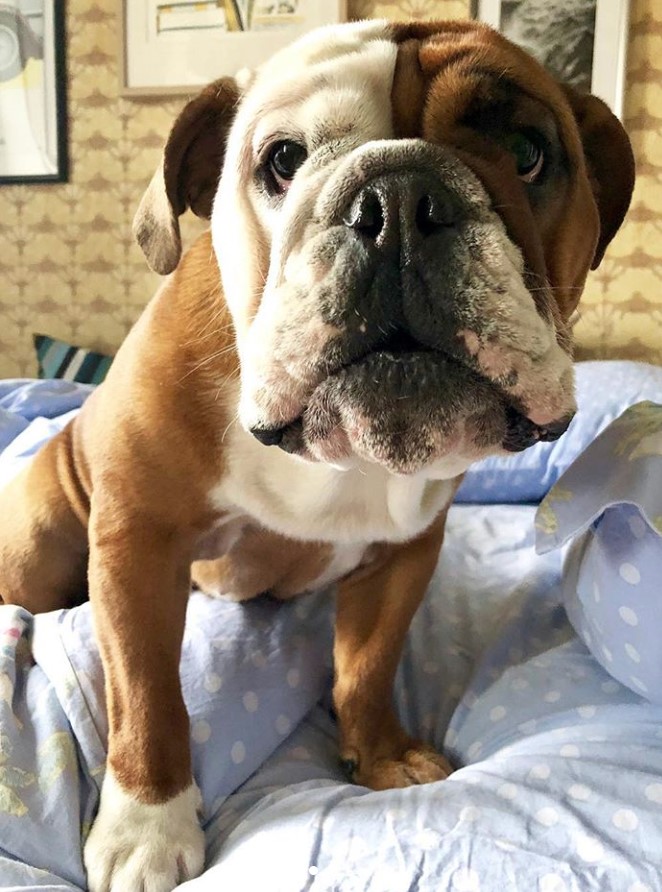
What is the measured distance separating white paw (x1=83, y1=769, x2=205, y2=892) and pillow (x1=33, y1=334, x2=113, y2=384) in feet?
6.96

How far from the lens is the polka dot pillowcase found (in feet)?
2.94

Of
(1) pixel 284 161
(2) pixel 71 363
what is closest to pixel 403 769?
(1) pixel 284 161

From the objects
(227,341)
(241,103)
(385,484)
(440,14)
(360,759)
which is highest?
(440,14)

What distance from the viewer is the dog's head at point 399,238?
67 centimetres

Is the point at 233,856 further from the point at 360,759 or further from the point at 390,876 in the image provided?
the point at 360,759

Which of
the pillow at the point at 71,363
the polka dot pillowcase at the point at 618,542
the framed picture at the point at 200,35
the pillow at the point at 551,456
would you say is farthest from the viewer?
the pillow at the point at 71,363

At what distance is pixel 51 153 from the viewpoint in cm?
294

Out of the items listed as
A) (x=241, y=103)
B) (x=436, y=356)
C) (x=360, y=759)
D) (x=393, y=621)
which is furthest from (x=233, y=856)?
(x=241, y=103)

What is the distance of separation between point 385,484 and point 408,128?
1.44 feet

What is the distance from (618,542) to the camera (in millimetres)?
967

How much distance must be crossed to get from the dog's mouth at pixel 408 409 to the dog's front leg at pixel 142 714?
0.32 m

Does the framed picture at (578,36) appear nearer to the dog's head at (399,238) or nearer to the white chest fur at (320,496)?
the dog's head at (399,238)

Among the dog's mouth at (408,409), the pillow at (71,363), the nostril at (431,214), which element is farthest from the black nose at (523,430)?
the pillow at (71,363)

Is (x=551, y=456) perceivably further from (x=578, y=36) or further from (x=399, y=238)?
(x=578, y=36)
